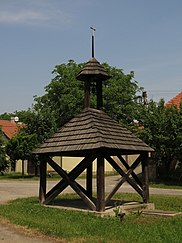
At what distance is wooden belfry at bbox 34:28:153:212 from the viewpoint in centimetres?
1195

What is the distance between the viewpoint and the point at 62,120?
149ft

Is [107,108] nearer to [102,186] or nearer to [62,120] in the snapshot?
[62,120]

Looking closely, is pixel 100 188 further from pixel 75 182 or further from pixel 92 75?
pixel 92 75

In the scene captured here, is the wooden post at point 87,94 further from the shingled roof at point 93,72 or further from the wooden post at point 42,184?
the wooden post at point 42,184

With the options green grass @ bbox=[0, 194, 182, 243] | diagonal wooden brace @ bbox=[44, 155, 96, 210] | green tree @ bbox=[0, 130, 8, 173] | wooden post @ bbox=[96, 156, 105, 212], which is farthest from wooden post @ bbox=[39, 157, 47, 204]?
green tree @ bbox=[0, 130, 8, 173]

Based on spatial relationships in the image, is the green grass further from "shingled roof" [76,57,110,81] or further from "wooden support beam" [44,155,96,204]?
"shingled roof" [76,57,110,81]

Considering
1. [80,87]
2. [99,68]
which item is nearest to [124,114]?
[80,87]

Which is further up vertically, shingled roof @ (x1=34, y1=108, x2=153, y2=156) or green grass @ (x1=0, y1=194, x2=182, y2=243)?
shingled roof @ (x1=34, y1=108, x2=153, y2=156)

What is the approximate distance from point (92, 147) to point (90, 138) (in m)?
0.55

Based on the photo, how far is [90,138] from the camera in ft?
40.1

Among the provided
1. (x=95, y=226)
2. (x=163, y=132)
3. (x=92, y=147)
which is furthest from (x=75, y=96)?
(x=95, y=226)

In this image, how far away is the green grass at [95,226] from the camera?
26.9 ft

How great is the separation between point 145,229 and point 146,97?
3642cm

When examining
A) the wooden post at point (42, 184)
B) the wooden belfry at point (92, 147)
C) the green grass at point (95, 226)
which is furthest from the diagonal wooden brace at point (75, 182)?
the green grass at point (95, 226)
